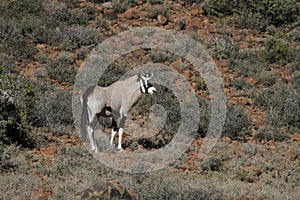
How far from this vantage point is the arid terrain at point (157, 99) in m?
9.68

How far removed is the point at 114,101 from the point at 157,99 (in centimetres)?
427

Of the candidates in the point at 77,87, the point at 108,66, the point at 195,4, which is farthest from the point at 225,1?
the point at 77,87

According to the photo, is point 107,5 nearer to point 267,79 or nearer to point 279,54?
point 279,54

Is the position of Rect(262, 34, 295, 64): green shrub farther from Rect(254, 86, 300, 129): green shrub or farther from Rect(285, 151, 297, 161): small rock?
Rect(285, 151, 297, 161): small rock

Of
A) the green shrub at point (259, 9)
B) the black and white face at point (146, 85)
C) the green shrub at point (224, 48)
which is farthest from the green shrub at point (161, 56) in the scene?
the black and white face at point (146, 85)

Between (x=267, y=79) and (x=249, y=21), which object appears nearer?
(x=267, y=79)

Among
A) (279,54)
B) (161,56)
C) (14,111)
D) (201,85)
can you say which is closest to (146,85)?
(14,111)

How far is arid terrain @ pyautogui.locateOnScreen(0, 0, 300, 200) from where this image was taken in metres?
9.68

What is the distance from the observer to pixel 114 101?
1223 cm

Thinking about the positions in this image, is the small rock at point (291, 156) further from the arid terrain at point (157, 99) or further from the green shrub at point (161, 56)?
the green shrub at point (161, 56)

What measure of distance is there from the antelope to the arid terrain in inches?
20.6

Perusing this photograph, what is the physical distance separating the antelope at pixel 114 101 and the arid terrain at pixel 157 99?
0.52m

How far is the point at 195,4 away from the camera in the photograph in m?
25.3

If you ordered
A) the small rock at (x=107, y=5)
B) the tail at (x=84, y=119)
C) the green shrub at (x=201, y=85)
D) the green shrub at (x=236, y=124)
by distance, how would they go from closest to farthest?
the tail at (x=84, y=119) < the green shrub at (x=236, y=124) < the green shrub at (x=201, y=85) < the small rock at (x=107, y=5)
